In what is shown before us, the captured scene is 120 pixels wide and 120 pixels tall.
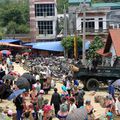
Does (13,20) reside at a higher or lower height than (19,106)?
lower

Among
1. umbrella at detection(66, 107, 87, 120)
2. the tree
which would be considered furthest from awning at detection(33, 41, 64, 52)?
umbrella at detection(66, 107, 87, 120)

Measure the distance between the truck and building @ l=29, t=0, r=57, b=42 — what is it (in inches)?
1480

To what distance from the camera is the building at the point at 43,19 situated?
64375 mm

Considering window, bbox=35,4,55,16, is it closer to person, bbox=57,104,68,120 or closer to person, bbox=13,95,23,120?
person, bbox=13,95,23,120

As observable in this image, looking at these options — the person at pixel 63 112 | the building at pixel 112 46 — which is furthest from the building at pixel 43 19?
the person at pixel 63 112

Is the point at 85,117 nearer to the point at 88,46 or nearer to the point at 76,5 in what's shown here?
the point at 88,46

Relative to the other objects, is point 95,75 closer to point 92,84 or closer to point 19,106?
point 92,84

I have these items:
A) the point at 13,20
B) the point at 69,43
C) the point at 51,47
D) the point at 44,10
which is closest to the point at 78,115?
the point at 69,43

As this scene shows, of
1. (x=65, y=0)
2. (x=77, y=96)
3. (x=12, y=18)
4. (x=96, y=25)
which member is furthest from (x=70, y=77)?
(x=65, y=0)

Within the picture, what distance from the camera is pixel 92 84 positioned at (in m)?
27.2

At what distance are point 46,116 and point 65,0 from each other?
9737 centimetres

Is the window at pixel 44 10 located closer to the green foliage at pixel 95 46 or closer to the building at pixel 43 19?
the building at pixel 43 19

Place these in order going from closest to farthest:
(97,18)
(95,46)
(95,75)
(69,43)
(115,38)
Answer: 1. (95,75)
2. (115,38)
3. (95,46)
4. (69,43)
5. (97,18)

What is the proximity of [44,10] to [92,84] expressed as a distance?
38.3 metres
